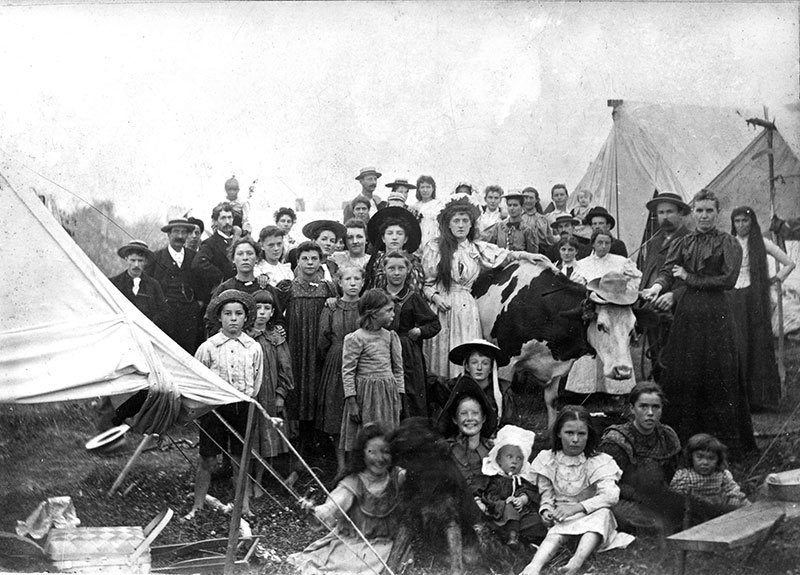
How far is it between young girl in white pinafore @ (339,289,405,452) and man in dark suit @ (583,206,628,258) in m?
1.50

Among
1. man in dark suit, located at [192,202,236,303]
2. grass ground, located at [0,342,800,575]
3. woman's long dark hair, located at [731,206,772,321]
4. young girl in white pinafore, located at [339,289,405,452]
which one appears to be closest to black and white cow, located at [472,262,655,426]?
grass ground, located at [0,342,800,575]

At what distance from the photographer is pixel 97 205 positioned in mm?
6879

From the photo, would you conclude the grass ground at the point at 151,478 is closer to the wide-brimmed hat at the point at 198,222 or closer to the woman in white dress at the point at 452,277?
the woman in white dress at the point at 452,277

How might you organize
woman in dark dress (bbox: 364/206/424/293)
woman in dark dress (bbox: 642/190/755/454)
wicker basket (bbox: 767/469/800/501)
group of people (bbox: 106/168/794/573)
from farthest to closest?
1. woman in dark dress (bbox: 364/206/424/293)
2. woman in dark dress (bbox: 642/190/755/454)
3. wicker basket (bbox: 767/469/800/501)
4. group of people (bbox: 106/168/794/573)

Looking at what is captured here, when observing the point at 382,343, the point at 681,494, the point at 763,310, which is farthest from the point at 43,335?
the point at 763,310

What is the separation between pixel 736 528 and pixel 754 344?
1244 millimetres

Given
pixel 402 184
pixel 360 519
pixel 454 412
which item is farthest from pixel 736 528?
pixel 402 184

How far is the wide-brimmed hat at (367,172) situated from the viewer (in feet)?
23.0

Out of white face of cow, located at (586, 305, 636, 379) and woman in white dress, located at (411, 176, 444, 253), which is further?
woman in white dress, located at (411, 176, 444, 253)

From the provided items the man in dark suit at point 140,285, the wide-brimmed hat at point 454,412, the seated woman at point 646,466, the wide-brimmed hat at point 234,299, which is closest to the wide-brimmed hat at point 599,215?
the seated woman at point 646,466

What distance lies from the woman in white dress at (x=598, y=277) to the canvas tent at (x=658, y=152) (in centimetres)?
14

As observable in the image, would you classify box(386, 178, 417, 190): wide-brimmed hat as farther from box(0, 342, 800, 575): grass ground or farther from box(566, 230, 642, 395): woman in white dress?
box(0, 342, 800, 575): grass ground

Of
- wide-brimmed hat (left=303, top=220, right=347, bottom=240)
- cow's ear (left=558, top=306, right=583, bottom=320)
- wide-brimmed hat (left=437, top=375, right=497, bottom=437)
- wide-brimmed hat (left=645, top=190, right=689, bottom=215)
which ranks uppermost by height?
wide-brimmed hat (left=645, top=190, right=689, bottom=215)

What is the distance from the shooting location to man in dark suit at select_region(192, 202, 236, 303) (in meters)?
6.90
